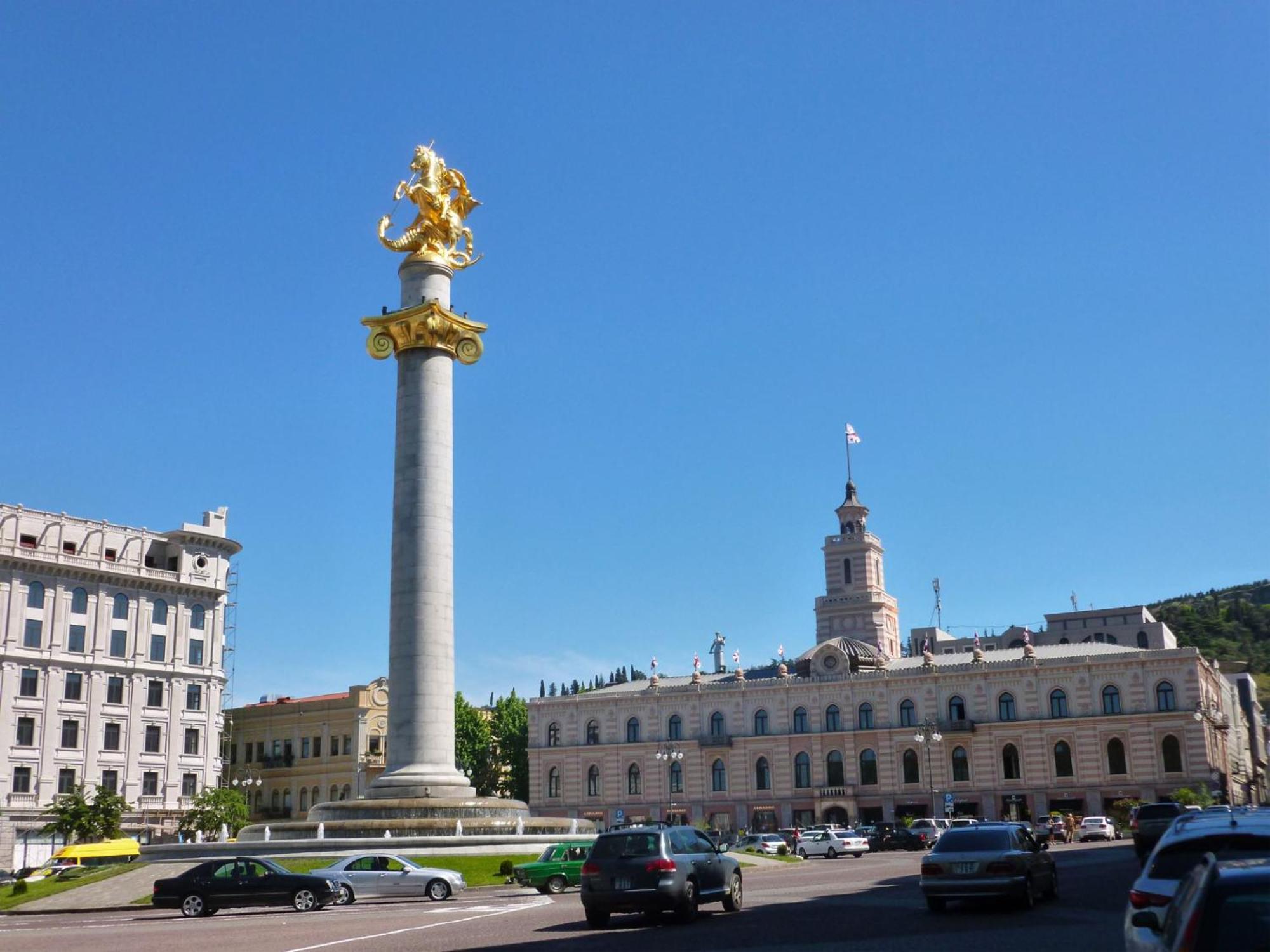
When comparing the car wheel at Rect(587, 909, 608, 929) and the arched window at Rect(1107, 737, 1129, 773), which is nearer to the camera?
the car wheel at Rect(587, 909, 608, 929)

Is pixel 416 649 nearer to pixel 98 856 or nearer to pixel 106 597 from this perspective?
pixel 98 856

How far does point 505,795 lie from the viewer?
374ft

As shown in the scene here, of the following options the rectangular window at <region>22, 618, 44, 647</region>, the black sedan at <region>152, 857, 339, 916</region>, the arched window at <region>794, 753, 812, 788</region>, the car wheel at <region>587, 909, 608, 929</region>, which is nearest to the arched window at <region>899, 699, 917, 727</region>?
the arched window at <region>794, 753, 812, 788</region>

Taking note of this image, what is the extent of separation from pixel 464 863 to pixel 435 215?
24.7m

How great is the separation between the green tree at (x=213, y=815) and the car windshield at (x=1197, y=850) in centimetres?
7109

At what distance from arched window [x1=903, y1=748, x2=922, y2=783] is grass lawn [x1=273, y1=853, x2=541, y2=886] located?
57107 millimetres

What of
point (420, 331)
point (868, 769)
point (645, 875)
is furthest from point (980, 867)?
point (868, 769)

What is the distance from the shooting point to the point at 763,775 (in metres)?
97.2

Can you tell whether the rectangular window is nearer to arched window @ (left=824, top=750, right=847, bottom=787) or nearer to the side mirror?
arched window @ (left=824, top=750, right=847, bottom=787)

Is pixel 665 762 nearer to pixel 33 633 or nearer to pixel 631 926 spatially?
pixel 33 633

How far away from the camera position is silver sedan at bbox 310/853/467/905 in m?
33.0

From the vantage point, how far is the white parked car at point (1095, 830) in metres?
68.1

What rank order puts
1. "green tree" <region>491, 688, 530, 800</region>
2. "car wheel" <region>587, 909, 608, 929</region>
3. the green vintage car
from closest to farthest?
"car wheel" <region>587, 909, 608, 929</region>
the green vintage car
"green tree" <region>491, 688, 530, 800</region>

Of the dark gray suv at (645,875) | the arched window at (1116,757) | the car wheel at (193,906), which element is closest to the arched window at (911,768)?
the arched window at (1116,757)
